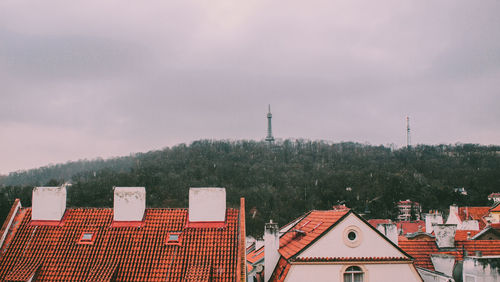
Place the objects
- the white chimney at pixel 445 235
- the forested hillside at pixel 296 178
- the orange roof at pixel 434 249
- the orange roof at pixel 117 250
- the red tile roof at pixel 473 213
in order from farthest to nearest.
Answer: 1. the forested hillside at pixel 296 178
2. the red tile roof at pixel 473 213
3. the white chimney at pixel 445 235
4. the orange roof at pixel 434 249
5. the orange roof at pixel 117 250

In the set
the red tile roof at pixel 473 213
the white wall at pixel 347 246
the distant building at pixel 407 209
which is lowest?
the distant building at pixel 407 209

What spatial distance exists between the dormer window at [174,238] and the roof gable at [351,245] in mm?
6147

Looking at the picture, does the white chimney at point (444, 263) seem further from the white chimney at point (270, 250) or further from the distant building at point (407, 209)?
the distant building at point (407, 209)

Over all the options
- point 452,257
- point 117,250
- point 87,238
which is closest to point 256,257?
point 117,250

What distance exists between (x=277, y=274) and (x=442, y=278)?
8670 millimetres

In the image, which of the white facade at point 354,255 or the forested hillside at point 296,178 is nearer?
the white facade at point 354,255

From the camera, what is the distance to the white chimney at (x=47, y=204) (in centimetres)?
2148

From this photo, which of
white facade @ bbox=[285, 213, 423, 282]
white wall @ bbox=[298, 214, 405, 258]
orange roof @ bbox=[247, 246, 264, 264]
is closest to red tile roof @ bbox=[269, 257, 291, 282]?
white facade @ bbox=[285, 213, 423, 282]

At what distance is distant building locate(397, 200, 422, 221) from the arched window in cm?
10501

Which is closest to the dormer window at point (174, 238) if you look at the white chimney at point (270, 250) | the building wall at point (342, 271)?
the white chimney at point (270, 250)

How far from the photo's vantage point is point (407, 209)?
12306cm

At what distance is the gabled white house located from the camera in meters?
19.8

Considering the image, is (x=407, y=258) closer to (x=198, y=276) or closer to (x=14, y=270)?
(x=198, y=276)

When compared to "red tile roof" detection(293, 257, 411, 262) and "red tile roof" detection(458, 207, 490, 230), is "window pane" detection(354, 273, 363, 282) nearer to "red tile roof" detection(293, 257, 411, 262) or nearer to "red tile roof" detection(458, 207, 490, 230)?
"red tile roof" detection(293, 257, 411, 262)
